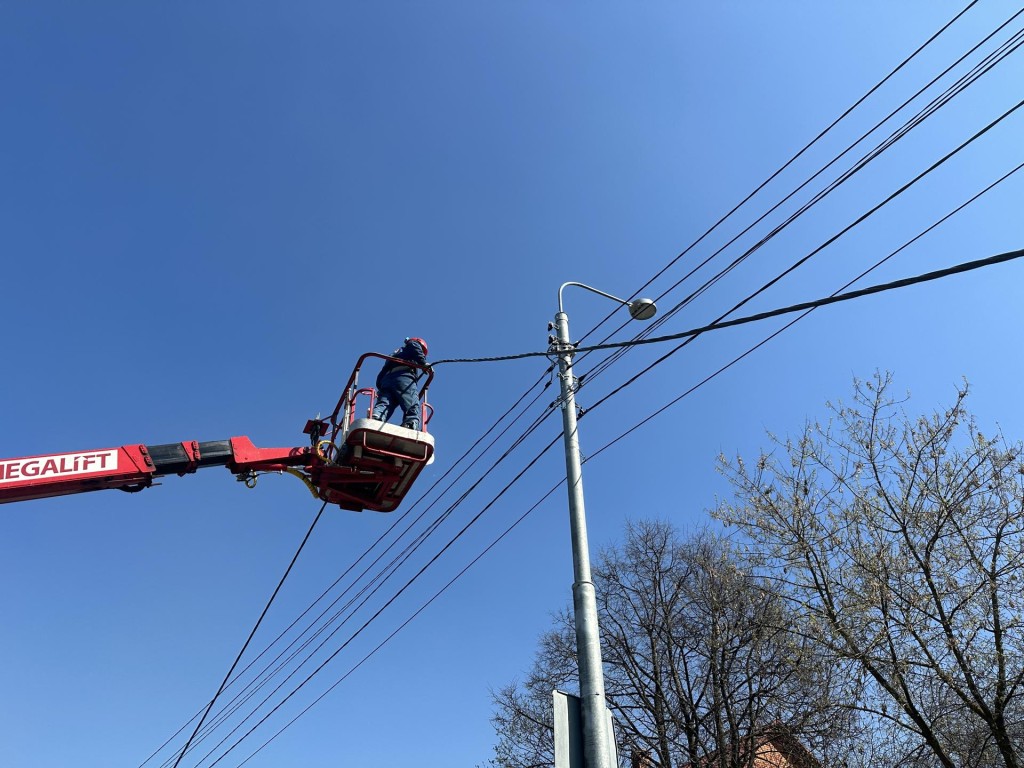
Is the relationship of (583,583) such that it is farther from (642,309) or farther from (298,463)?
(298,463)

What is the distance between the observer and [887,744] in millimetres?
11875

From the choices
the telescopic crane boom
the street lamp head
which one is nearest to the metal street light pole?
the street lamp head

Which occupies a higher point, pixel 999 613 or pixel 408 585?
pixel 408 585

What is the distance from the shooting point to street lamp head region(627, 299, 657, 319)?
29.7 ft

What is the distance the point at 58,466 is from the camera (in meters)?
8.87

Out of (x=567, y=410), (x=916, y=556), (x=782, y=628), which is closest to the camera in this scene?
(x=567, y=410)

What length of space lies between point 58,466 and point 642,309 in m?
7.57

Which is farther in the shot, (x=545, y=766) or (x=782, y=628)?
(x=545, y=766)

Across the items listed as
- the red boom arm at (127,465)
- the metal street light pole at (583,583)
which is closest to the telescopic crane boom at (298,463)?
the red boom arm at (127,465)

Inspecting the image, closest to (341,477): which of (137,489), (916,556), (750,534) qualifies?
(137,489)

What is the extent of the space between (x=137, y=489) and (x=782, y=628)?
10.4 meters

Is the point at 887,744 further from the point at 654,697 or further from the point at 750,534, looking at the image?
the point at 654,697

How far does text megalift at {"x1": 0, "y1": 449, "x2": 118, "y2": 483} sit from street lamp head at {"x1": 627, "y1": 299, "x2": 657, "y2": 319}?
275 inches

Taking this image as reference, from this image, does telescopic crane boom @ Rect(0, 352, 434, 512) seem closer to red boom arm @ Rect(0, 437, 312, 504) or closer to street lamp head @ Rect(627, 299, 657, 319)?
red boom arm @ Rect(0, 437, 312, 504)
